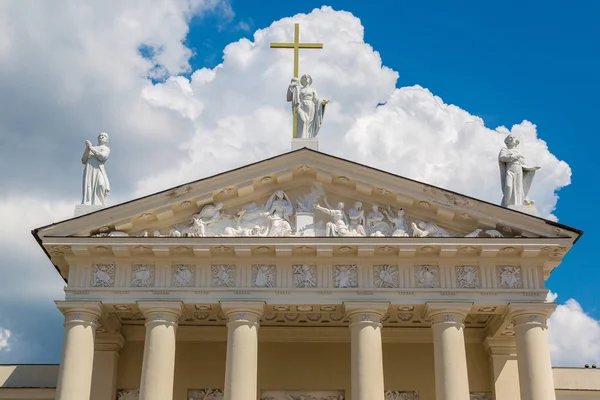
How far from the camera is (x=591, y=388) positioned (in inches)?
1152

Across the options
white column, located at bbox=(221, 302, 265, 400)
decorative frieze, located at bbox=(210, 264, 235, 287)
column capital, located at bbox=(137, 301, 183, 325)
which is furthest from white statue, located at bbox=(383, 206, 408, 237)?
column capital, located at bbox=(137, 301, 183, 325)

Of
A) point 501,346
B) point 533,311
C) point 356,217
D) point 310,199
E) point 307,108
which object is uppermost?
point 307,108

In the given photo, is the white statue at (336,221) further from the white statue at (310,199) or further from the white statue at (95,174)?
the white statue at (95,174)

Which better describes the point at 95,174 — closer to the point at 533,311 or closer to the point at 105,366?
the point at 105,366

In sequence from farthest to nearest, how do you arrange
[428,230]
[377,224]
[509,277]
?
[377,224] < [428,230] < [509,277]

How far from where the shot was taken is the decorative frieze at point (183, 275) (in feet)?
80.6

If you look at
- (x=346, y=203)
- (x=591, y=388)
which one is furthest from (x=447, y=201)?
(x=591, y=388)

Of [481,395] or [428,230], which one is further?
[481,395]

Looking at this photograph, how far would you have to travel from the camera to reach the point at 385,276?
24547mm

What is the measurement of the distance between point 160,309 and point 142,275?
115cm

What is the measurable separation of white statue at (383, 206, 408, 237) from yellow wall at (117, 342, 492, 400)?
14.8ft

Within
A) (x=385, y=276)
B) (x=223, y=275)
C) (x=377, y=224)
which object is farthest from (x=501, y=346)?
(x=223, y=275)

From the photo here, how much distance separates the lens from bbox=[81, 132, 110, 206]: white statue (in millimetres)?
25812

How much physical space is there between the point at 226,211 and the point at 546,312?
895 cm
